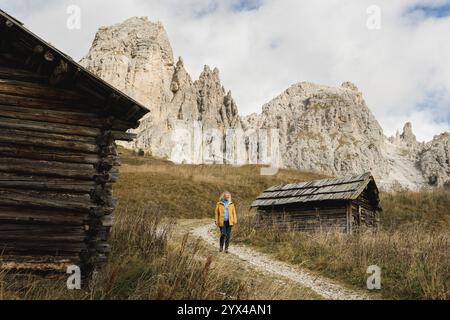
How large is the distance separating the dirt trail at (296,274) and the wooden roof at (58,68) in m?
5.12

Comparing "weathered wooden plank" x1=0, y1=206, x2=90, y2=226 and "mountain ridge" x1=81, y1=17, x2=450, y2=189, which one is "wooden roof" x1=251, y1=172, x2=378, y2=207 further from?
"mountain ridge" x1=81, y1=17, x2=450, y2=189

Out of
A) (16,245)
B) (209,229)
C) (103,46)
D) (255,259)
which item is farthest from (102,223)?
(103,46)

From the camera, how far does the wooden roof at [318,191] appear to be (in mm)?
17886

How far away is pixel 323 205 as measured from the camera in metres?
18.8

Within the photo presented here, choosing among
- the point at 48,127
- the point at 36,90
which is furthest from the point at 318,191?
the point at 36,90

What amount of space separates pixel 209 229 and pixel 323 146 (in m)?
141

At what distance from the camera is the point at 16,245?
741 cm

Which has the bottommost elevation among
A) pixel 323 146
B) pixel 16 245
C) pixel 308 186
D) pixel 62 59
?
pixel 16 245

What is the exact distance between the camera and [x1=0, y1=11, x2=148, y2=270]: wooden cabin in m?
7.48

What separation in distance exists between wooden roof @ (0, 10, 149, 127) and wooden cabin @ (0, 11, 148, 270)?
0.02 meters

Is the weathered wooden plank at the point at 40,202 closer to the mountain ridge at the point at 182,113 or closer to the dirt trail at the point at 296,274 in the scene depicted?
the dirt trail at the point at 296,274

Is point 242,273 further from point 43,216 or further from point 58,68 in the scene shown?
point 58,68

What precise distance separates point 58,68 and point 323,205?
14.1m
